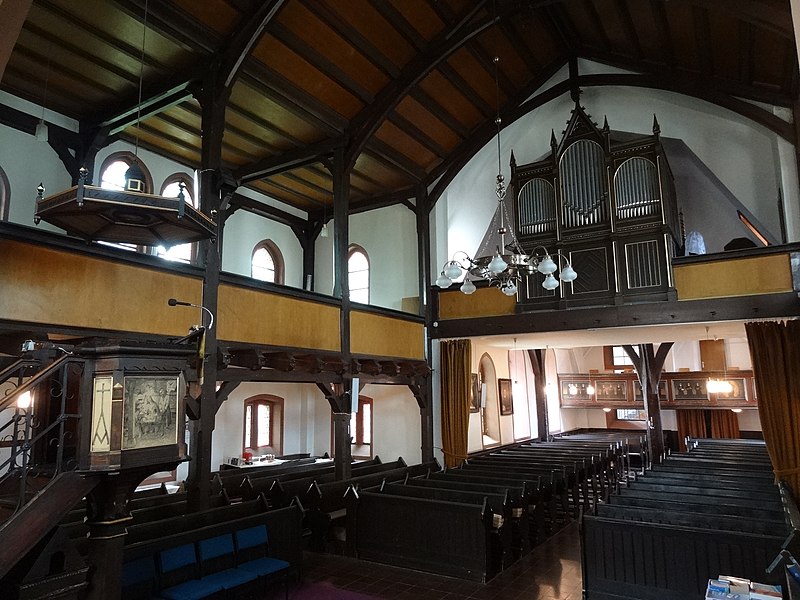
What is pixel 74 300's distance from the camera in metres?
6.30

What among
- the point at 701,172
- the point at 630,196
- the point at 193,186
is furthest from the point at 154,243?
the point at 701,172

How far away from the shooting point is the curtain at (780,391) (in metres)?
9.04

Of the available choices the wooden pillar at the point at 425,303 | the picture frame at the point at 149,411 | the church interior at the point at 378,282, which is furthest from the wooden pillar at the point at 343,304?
the picture frame at the point at 149,411

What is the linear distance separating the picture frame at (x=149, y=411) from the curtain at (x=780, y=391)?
9.37 meters

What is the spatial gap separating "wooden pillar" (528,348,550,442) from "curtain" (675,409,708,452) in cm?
436

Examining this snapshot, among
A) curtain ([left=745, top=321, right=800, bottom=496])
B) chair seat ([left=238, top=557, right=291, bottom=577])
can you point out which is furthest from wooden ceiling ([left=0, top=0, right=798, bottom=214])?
chair seat ([left=238, top=557, right=291, bottom=577])

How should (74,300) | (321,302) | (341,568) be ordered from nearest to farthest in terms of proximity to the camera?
(74,300), (341,568), (321,302)

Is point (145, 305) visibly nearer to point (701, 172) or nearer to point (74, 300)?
point (74, 300)

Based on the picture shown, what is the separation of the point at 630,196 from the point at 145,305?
8410 millimetres

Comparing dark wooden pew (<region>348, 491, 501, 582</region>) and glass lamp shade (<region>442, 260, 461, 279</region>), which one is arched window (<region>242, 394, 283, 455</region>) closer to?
dark wooden pew (<region>348, 491, 501, 582</region>)

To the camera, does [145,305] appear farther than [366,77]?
No

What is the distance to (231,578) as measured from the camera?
6.00 meters

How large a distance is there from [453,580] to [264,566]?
2.52 meters

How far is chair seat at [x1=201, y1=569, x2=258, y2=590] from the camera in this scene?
5839mm
